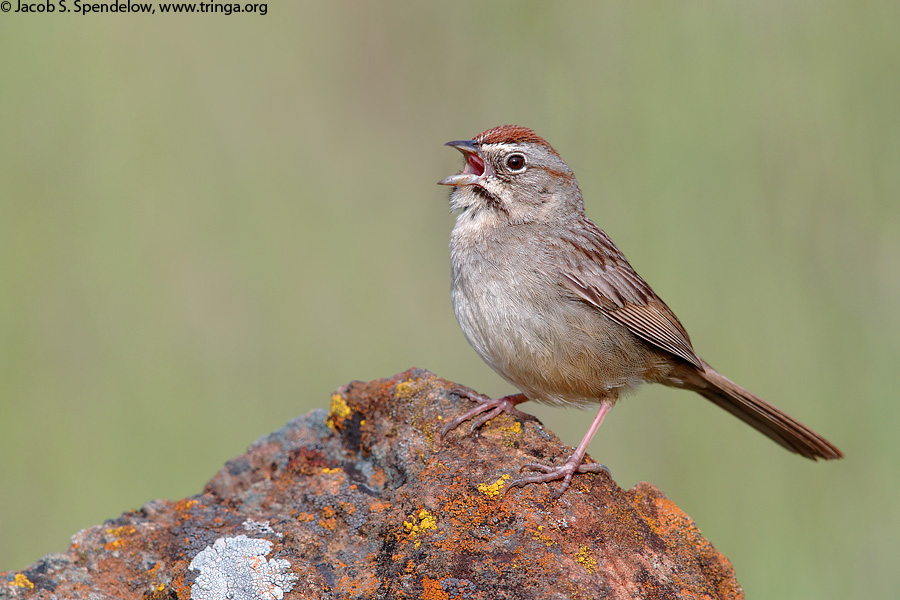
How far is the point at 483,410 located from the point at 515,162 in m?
1.28

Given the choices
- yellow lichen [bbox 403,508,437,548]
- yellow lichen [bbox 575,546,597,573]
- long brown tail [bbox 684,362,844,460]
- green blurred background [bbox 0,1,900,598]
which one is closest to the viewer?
yellow lichen [bbox 575,546,597,573]

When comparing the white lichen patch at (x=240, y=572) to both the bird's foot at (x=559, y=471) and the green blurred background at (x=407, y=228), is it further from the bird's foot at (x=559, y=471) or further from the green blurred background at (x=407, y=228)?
the green blurred background at (x=407, y=228)

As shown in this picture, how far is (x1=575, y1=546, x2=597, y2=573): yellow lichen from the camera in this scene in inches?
111

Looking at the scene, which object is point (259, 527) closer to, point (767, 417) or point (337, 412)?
point (337, 412)

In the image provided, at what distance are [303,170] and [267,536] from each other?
3.39 m

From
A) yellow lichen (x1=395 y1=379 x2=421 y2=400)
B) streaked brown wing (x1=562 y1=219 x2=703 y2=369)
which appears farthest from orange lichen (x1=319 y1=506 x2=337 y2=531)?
streaked brown wing (x1=562 y1=219 x2=703 y2=369)

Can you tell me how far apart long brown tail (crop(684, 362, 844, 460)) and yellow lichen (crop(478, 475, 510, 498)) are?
165cm

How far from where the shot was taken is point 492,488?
3.08 meters

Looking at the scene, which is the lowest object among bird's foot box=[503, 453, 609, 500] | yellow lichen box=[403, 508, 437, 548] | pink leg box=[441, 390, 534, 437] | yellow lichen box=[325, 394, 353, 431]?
yellow lichen box=[403, 508, 437, 548]

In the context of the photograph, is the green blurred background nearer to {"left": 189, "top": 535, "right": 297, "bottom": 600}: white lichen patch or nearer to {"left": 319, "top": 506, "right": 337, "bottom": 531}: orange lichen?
{"left": 319, "top": 506, "right": 337, "bottom": 531}: orange lichen

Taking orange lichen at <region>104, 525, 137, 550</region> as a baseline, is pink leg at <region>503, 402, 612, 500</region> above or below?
above

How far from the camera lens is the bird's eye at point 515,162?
4.17 m

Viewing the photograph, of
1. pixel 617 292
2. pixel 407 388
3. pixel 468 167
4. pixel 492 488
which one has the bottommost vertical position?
pixel 492 488

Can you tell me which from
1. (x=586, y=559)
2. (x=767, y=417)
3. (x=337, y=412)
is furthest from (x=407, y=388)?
(x=767, y=417)
